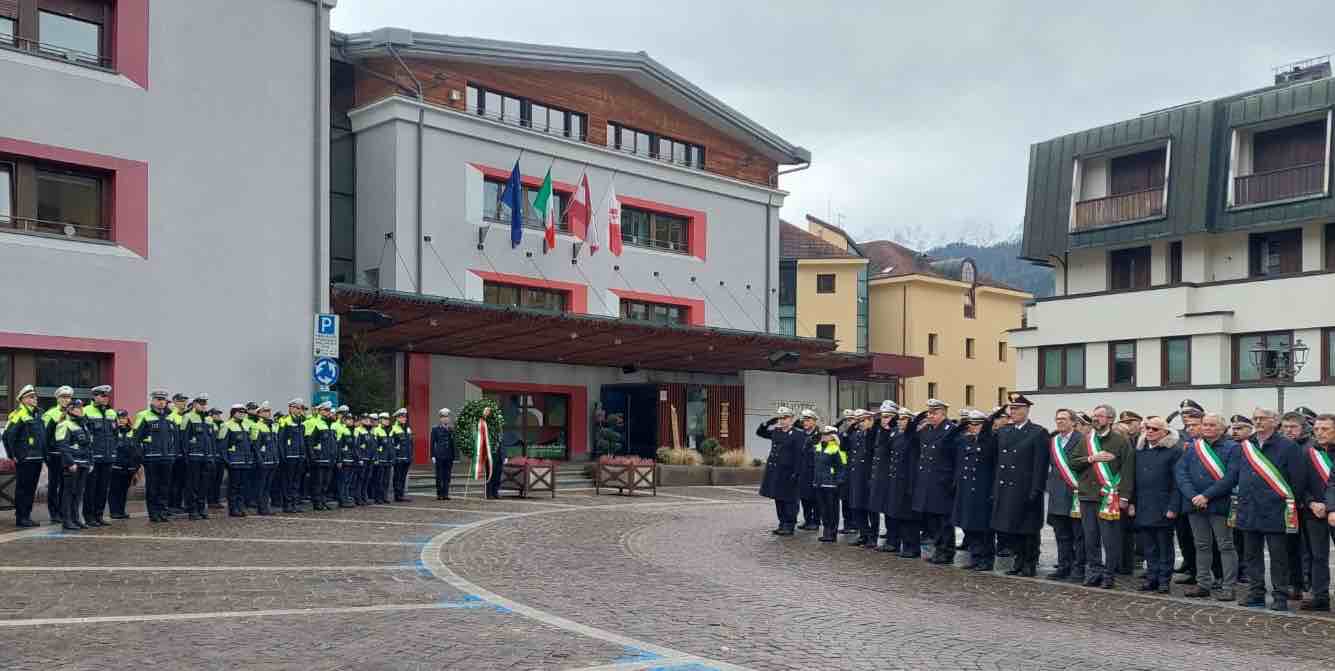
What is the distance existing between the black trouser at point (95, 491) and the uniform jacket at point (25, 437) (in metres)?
0.89

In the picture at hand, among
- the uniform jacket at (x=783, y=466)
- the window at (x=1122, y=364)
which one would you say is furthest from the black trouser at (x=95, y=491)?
the window at (x=1122, y=364)

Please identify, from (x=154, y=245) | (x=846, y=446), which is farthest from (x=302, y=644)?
(x=154, y=245)

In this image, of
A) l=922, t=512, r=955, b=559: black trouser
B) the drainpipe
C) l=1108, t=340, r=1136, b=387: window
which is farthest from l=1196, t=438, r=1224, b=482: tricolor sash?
l=1108, t=340, r=1136, b=387: window

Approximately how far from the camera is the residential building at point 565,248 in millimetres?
29922

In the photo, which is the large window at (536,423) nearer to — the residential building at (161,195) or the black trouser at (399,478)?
the residential building at (161,195)

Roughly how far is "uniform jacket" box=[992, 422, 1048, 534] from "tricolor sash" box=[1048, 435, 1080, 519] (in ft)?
0.95

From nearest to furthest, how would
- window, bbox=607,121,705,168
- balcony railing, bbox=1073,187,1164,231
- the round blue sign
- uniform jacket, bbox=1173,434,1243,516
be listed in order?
uniform jacket, bbox=1173,434,1243,516 → the round blue sign → window, bbox=607,121,705,168 → balcony railing, bbox=1073,187,1164,231

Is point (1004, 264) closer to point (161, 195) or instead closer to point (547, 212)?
point (547, 212)

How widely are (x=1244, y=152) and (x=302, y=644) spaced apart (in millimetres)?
33383

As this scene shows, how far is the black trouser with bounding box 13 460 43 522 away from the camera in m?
16.2

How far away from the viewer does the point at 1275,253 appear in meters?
34.3

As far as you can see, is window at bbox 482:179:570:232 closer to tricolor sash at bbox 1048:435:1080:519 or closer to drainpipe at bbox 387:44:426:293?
drainpipe at bbox 387:44:426:293

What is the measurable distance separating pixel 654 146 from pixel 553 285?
653cm

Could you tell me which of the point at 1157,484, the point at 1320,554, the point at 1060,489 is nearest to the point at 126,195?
the point at 1060,489
